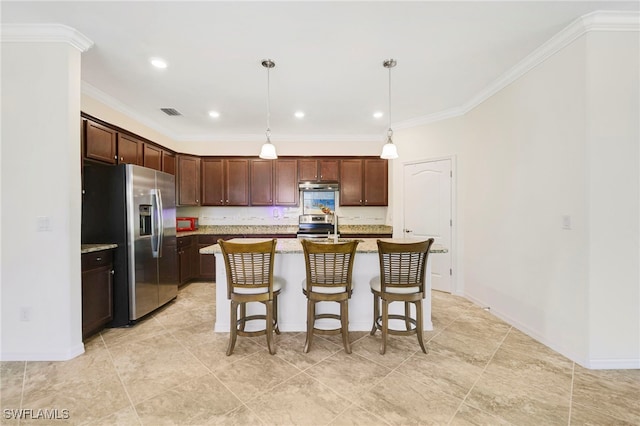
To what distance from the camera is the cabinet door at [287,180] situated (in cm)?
502

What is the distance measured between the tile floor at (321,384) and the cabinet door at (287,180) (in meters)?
2.79

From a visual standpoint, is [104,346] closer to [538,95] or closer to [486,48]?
[486,48]

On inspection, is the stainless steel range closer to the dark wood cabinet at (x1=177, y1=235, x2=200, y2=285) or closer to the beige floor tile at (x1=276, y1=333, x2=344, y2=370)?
the dark wood cabinet at (x1=177, y1=235, x2=200, y2=285)

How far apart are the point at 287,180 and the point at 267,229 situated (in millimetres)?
1021

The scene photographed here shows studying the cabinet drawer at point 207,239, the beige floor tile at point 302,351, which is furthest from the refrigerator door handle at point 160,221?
the beige floor tile at point 302,351

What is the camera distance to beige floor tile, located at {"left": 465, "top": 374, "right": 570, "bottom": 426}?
5.36ft

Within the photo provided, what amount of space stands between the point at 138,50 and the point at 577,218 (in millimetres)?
4274

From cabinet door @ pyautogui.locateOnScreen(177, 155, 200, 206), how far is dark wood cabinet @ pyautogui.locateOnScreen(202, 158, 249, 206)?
124 mm

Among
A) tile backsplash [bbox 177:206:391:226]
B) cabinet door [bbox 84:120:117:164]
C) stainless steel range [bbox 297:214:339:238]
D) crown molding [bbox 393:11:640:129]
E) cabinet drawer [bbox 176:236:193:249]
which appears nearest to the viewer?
crown molding [bbox 393:11:640:129]

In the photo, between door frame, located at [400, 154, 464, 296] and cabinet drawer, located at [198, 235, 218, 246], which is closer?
door frame, located at [400, 154, 464, 296]

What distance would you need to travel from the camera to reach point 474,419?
1.62 m

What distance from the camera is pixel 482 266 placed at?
3461mm

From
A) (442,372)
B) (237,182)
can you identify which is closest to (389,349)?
(442,372)

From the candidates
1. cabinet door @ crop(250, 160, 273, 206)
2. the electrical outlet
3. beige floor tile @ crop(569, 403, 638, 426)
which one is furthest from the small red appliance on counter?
beige floor tile @ crop(569, 403, 638, 426)
